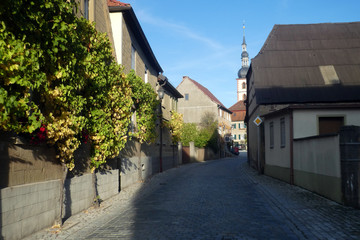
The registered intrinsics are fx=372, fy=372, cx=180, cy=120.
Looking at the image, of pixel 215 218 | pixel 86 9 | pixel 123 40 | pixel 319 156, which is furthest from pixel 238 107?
pixel 215 218

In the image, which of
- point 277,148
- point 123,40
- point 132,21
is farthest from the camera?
point 277,148

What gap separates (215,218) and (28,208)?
384 centimetres

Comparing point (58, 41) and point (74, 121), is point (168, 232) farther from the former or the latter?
point (58, 41)

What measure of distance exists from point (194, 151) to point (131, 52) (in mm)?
23493

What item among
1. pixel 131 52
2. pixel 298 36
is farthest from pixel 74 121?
pixel 298 36

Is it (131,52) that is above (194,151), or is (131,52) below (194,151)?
above

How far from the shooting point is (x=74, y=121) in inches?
290

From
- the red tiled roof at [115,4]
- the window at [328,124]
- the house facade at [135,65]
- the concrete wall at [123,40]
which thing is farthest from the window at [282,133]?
the red tiled roof at [115,4]

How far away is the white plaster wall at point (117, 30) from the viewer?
15.4 m

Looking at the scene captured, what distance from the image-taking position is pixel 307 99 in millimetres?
18359

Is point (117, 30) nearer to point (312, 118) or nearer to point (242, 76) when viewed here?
point (312, 118)

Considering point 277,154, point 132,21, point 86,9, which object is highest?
point 132,21

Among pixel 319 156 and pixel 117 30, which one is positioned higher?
pixel 117 30

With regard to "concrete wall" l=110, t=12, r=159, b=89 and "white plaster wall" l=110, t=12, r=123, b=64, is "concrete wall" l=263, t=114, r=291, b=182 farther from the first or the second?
"white plaster wall" l=110, t=12, r=123, b=64
